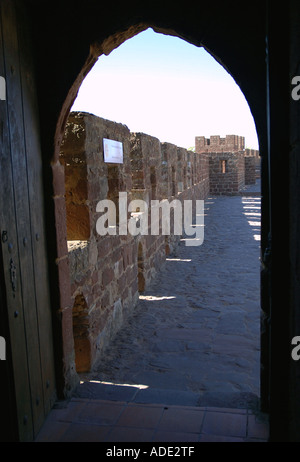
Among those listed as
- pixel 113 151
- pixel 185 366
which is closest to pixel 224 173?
pixel 113 151

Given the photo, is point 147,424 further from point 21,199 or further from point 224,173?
point 224,173

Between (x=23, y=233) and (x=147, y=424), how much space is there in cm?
134

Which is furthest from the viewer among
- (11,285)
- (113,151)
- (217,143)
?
(217,143)

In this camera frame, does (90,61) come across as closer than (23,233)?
No

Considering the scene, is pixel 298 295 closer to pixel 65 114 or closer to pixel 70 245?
pixel 65 114

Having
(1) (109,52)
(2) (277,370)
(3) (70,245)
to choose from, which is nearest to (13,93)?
(1) (109,52)

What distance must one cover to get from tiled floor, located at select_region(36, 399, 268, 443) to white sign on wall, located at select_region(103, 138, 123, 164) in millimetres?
3146

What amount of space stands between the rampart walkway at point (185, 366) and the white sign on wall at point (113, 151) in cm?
225

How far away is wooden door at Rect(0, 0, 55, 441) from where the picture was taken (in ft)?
6.98

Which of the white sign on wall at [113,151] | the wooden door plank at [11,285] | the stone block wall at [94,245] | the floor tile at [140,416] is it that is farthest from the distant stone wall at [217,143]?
the wooden door plank at [11,285]

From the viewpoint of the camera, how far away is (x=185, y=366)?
4.55m

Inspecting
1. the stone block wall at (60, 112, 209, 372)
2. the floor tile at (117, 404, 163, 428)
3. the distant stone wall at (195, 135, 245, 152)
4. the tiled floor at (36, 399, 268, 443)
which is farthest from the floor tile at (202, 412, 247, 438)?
the distant stone wall at (195, 135, 245, 152)

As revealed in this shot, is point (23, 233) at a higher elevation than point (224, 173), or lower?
lower

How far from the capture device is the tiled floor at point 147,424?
2365 millimetres
